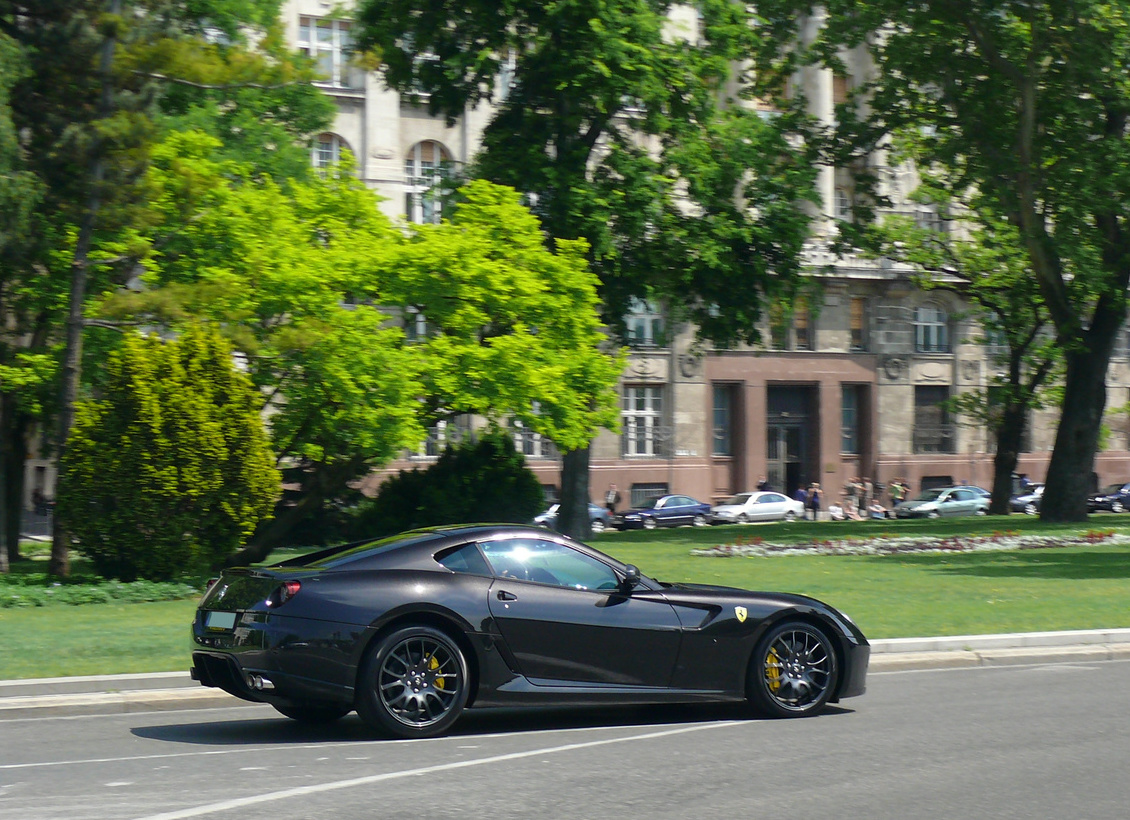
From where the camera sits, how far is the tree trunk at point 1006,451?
46.8 metres

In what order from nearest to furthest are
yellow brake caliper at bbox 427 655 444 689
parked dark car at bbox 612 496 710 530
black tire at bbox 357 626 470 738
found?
black tire at bbox 357 626 470 738
yellow brake caliper at bbox 427 655 444 689
parked dark car at bbox 612 496 710 530

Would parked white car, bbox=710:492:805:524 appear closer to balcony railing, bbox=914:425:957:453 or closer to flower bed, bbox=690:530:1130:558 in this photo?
balcony railing, bbox=914:425:957:453

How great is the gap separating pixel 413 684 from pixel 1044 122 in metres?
30.3

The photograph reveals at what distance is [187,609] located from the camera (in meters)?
18.1

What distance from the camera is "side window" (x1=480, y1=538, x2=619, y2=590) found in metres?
9.74

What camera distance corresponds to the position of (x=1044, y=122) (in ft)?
116

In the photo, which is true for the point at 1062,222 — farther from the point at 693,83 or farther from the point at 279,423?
the point at 279,423

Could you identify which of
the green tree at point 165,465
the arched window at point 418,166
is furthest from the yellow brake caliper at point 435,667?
the arched window at point 418,166

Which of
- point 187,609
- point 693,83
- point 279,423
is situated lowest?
point 187,609

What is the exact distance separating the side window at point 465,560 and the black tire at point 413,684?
51cm

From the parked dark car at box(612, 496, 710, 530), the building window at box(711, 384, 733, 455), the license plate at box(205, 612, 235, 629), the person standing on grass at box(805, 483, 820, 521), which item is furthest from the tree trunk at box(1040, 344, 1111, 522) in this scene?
the license plate at box(205, 612, 235, 629)

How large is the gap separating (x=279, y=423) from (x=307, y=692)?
1714 cm

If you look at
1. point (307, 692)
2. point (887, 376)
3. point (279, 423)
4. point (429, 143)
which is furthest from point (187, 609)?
point (887, 376)

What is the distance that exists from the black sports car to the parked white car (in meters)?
44.5
